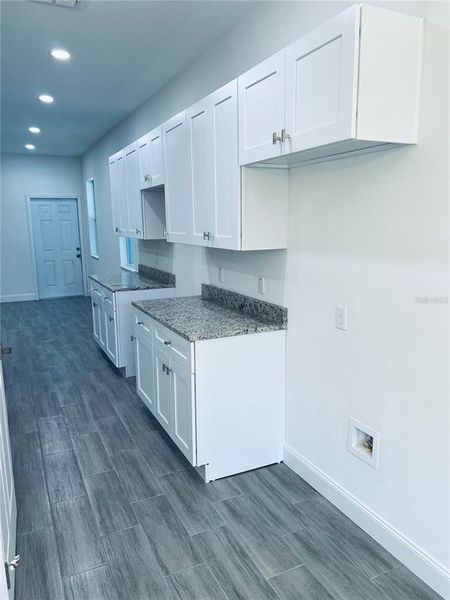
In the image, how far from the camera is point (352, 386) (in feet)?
6.94

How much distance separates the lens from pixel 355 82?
154 centimetres

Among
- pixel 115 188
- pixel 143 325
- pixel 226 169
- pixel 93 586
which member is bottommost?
pixel 93 586

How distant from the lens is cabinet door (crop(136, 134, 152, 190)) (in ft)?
12.2

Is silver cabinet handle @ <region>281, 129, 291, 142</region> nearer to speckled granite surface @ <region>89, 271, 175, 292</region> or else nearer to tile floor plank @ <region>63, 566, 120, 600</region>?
tile floor plank @ <region>63, 566, 120, 600</region>

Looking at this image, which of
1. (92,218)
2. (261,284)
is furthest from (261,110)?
(92,218)

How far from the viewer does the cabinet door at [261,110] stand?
6.39 feet

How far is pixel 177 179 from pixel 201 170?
1.37ft

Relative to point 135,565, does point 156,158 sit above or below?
above

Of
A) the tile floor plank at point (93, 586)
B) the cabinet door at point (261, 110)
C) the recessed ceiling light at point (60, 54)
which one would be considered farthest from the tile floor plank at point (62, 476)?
the recessed ceiling light at point (60, 54)

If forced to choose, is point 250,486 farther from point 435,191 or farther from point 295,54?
point 295,54

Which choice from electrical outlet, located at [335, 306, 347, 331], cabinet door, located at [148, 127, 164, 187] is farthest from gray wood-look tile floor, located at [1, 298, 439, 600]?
cabinet door, located at [148, 127, 164, 187]

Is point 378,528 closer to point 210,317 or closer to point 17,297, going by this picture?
point 210,317

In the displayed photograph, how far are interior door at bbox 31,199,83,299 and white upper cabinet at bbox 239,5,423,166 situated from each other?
760 centimetres

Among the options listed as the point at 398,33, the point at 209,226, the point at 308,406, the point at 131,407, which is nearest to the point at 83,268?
the point at 131,407
